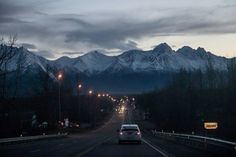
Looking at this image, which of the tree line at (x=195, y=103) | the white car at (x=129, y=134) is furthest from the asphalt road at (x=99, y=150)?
the tree line at (x=195, y=103)

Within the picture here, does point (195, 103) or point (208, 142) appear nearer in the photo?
point (208, 142)

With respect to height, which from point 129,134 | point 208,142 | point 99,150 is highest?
point 129,134

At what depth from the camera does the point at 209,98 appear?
9962 centimetres

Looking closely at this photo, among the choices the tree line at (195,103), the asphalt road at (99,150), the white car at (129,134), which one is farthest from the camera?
the tree line at (195,103)

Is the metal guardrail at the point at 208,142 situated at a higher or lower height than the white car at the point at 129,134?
lower

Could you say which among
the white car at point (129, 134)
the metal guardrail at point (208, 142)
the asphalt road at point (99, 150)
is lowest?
the asphalt road at point (99, 150)

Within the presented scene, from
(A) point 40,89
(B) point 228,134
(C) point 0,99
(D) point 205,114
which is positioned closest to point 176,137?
(B) point 228,134

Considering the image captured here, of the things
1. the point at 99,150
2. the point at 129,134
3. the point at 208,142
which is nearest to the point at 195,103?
the point at 129,134

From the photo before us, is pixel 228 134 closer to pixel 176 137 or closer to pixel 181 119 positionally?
pixel 176 137

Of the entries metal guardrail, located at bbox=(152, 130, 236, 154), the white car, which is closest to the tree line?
metal guardrail, located at bbox=(152, 130, 236, 154)

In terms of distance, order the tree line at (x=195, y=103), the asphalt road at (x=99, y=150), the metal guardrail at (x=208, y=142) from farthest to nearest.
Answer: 1. the tree line at (x=195, y=103)
2. the asphalt road at (x=99, y=150)
3. the metal guardrail at (x=208, y=142)

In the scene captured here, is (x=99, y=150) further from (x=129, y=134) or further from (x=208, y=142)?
(x=129, y=134)

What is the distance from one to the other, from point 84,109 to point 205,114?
190 feet

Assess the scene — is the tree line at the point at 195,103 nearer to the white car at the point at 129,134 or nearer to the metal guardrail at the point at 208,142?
the metal guardrail at the point at 208,142
